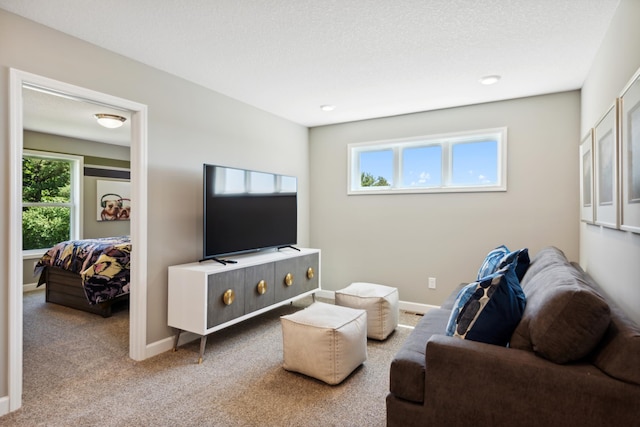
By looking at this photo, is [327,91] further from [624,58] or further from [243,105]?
[624,58]

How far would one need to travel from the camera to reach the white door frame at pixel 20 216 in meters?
2.04

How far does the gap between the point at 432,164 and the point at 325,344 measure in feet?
8.36

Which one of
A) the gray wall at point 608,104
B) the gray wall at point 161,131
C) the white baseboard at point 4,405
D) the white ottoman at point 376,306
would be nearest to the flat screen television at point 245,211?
the gray wall at point 161,131

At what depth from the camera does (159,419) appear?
197cm

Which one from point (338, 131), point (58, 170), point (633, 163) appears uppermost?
point (338, 131)

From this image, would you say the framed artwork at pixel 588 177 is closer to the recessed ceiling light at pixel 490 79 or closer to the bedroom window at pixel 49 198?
the recessed ceiling light at pixel 490 79

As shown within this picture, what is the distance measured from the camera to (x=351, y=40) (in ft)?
7.68

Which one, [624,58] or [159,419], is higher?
[624,58]

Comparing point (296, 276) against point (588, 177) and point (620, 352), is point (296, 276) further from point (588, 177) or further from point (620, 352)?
point (620, 352)

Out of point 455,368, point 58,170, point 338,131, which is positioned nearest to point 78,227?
point 58,170

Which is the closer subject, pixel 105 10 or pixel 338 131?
pixel 105 10

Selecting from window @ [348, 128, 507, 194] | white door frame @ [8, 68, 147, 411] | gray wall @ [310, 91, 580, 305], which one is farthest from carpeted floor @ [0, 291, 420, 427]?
window @ [348, 128, 507, 194]

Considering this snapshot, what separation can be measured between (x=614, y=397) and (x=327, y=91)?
2.93 m

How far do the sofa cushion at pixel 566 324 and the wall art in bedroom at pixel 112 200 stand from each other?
258 inches
